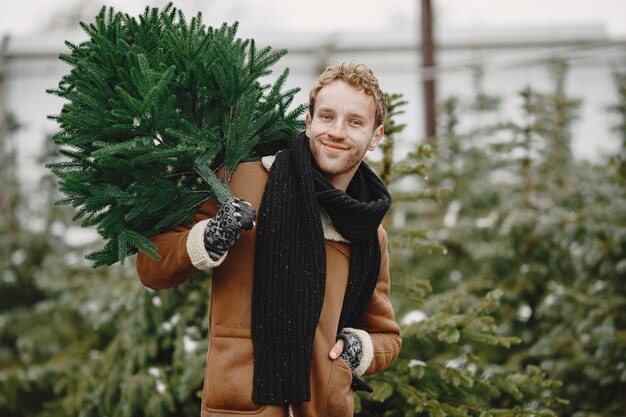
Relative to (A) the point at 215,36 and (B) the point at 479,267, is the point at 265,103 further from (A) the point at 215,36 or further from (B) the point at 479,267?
(B) the point at 479,267

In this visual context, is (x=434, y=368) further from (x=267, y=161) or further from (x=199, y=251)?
(x=199, y=251)

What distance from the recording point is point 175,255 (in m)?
2.07

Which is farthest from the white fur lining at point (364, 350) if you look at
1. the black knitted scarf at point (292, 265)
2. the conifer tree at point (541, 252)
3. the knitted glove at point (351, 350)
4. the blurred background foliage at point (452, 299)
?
the conifer tree at point (541, 252)

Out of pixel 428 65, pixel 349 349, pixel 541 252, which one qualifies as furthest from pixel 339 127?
pixel 428 65

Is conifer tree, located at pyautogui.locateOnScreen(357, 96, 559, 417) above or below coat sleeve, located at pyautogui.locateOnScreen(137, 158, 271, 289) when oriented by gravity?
below

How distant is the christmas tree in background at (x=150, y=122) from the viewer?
204 cm

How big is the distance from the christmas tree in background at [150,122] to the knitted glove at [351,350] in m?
0.71

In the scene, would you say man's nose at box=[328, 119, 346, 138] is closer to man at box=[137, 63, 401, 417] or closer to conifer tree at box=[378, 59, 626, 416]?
man at box=[137, 63, 401, 417]

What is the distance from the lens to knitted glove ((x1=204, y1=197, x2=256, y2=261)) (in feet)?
6.42

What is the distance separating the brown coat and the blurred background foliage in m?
0.60

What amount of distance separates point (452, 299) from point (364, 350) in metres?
1.26

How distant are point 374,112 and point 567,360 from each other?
8.56ft

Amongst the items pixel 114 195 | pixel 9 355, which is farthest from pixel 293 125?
pixel 9 355

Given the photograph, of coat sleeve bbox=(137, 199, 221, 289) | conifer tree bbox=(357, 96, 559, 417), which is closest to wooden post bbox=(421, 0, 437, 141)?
conifer tree bbox=(357, 96, 559, 417)
